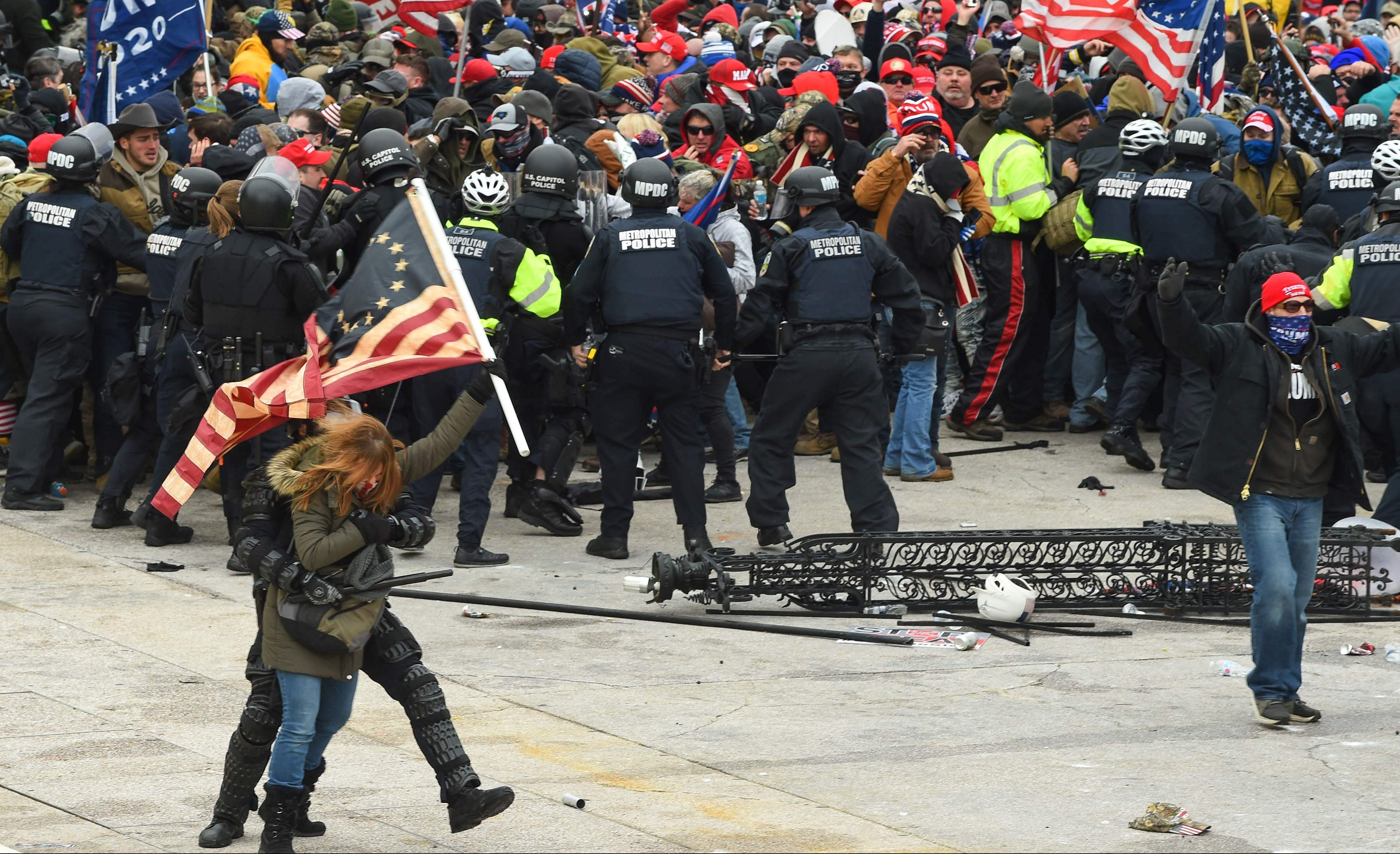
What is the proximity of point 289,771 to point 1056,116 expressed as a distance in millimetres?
10072

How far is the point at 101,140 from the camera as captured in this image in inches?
460

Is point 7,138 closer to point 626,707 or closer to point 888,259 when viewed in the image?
point 888,259

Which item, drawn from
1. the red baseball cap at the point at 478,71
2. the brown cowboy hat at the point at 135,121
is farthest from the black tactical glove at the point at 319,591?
the red baseball cap at the point at 478,71

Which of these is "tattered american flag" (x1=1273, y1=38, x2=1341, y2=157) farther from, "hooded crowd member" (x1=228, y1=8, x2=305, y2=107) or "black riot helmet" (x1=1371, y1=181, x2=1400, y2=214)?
"hooded crowd member" (x1=228, y1=8, x2=305, y2=107)

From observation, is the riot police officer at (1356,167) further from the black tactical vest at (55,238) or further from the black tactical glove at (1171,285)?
the black tactical vest at (55,238)

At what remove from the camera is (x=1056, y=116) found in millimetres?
14195

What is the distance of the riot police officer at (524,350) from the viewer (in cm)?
1056

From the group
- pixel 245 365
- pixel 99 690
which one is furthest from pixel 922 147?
pixel 99 690

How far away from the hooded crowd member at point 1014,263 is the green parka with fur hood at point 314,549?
834 centimetres

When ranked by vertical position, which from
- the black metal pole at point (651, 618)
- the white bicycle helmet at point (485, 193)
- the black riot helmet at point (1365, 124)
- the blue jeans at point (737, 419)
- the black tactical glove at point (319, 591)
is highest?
the black riot helmet at point (1365, 124)

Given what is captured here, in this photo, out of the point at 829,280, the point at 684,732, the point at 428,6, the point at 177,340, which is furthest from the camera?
the point at 428,6

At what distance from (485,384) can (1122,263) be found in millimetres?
7879

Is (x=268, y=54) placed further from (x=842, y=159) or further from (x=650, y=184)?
(x=650, y=184)

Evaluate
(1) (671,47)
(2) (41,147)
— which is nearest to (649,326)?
(2) (41,147)
